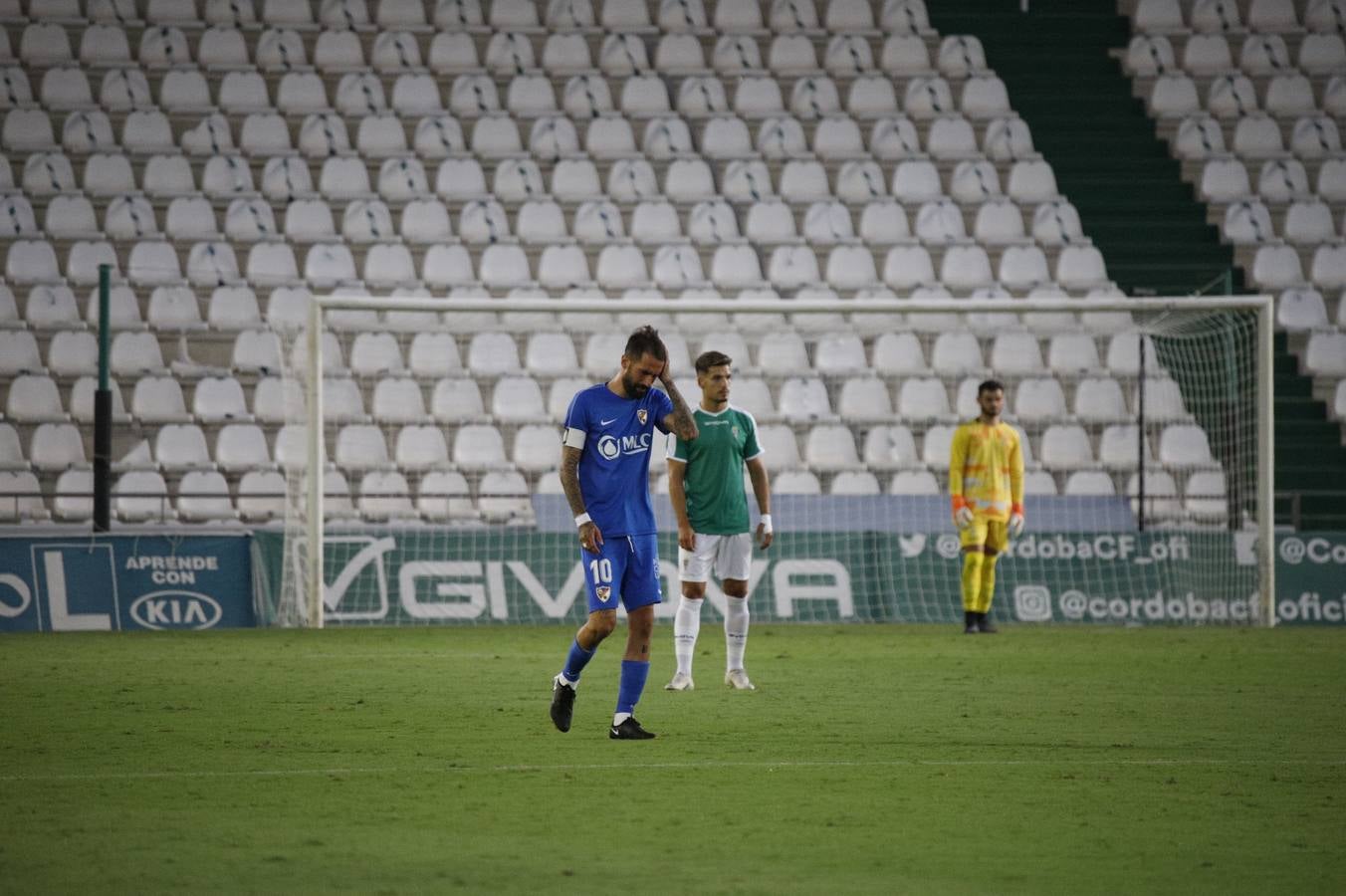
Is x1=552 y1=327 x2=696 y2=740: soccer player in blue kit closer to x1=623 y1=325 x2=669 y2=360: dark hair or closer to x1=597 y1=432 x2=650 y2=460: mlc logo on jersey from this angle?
x1=597 y1=432 x2=650 y2=460: mlc logo on jersey

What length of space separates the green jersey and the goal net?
17.3ft

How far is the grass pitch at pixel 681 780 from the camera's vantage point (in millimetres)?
4977

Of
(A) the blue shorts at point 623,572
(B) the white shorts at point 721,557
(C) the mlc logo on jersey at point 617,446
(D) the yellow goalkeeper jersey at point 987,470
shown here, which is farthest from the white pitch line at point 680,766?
(D) the yellow goalkeeper jersey at point 987,470

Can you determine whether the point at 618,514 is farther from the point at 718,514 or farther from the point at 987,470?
the point at 987,470

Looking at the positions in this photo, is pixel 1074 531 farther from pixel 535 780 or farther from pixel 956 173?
pixel 535 780

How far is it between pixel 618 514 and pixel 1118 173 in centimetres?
1690

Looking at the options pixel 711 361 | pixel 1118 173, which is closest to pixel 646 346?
pixel 711 361

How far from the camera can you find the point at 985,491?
585 inches

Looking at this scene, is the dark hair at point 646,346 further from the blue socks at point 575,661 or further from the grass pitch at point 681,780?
the grass pitch at point 681,780

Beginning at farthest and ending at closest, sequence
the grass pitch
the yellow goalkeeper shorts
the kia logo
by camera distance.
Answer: the kia logo
the yellow goalkeeper shorts
the grass pitch

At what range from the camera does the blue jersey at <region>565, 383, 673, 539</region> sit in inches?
311

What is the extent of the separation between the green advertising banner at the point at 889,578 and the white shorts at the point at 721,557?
18.6ft

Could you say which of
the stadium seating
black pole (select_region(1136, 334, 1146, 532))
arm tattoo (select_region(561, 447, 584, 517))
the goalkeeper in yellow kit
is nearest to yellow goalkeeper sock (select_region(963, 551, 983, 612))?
the goalkeeper in yellow kit

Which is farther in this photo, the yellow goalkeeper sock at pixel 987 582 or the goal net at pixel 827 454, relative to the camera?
A: the goal net at pixel 827 454
